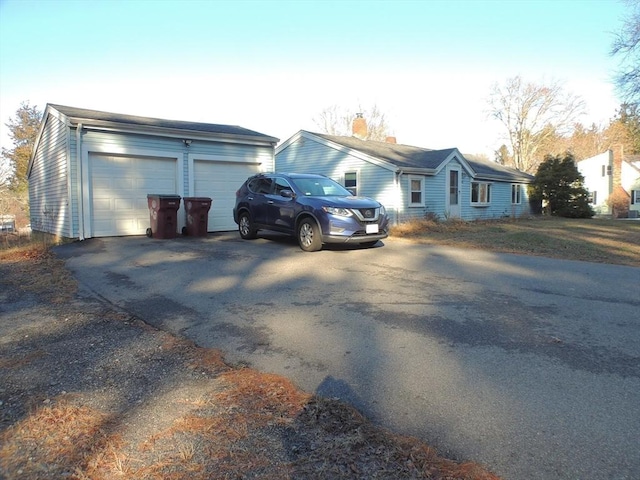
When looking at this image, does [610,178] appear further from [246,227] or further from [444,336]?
[444,336]

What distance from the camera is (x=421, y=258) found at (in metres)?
9.75

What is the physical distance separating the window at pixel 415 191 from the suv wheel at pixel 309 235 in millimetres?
11385

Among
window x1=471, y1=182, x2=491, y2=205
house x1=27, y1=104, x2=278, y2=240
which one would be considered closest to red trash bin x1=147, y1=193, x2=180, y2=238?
house x1=27, y1=104, x2=278, y2=240

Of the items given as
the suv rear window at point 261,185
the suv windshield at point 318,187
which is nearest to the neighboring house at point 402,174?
the suv windshield at point 318,187

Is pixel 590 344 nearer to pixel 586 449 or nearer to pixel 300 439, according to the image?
pixel 586 449

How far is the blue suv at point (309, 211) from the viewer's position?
991 cm

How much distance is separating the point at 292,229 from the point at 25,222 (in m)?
35.8

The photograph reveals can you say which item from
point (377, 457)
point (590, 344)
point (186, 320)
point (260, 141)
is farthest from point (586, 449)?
point (260, 141)

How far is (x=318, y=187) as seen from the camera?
11.2m

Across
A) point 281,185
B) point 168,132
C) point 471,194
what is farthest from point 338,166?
point 281,185

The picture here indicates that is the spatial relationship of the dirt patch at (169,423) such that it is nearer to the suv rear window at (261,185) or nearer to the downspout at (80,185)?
the suv rear window at (261,185)

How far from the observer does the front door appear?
2309cm

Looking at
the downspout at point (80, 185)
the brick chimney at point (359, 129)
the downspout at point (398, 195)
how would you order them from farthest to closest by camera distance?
the brick chimney at point (359, 129), the downspout at point (398, 195), the downspout at point (80, 185)

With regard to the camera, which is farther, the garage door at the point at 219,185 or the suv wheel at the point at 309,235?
the garage door at the point at 219,185
